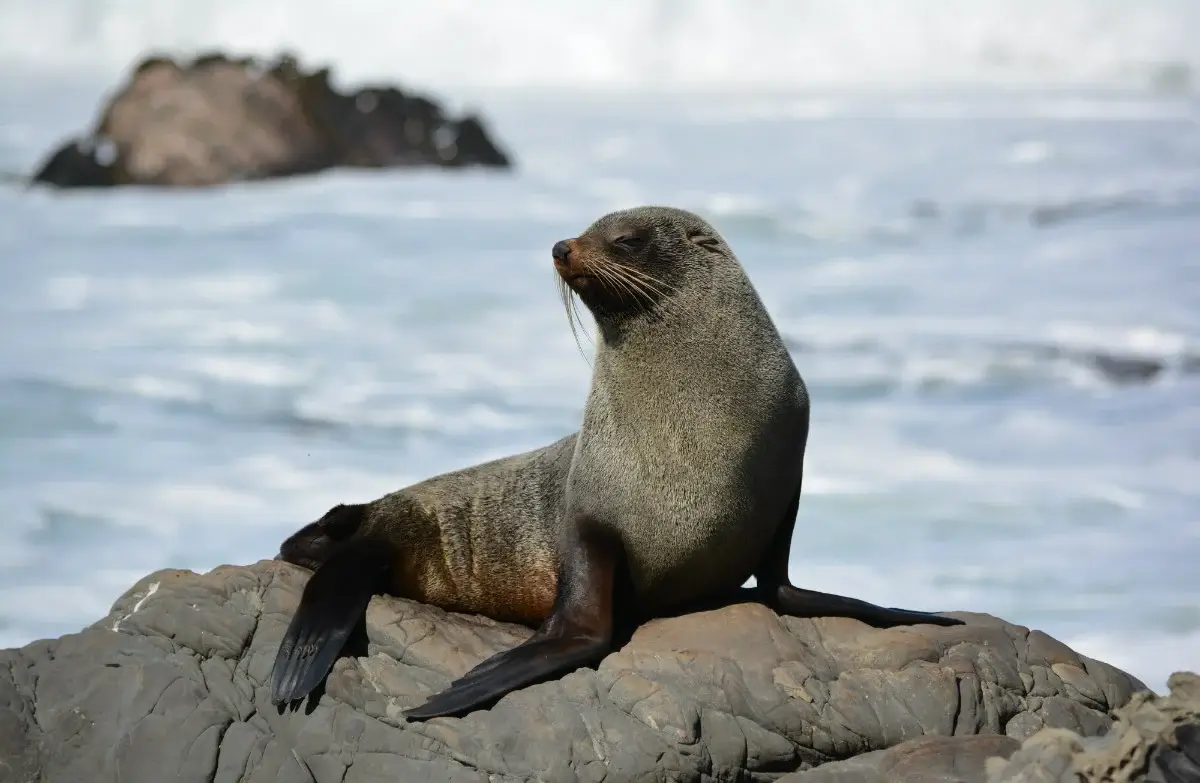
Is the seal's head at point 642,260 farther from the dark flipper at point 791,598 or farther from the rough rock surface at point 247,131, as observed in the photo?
the rough rock surface at point 247,131

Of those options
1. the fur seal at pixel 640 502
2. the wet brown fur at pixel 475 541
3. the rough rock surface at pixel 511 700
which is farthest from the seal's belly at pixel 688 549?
the wet brown fur at pixel 475 541

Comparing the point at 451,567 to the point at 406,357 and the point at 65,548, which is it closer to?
the point at 65,548

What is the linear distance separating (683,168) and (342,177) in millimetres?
A: 3120

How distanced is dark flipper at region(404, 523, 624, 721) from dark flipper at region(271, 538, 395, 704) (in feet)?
1.10

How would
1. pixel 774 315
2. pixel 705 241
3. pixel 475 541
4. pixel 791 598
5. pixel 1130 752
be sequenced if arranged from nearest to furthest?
pixel 1130 752 → pixel 791 598 → pixel 705 241 → pixel 475 541 → pixel 774 315

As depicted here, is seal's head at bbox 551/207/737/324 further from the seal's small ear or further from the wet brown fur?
the wet brown fur

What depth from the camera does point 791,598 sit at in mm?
4754

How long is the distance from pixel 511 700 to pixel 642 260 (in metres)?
1.42

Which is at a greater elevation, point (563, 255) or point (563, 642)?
point (563, 255)

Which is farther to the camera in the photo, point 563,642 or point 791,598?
point 791,598

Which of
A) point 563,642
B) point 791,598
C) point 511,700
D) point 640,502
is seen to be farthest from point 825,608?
point 511,700

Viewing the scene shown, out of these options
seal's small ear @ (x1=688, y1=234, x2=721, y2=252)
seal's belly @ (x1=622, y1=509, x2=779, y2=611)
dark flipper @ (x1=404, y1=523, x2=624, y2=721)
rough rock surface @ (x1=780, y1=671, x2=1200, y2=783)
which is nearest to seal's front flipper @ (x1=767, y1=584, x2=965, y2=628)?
seal's belly @ (x1=622, y1=509, x2=779, y2=611)

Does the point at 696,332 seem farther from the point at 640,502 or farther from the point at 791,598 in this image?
the point at 791,598

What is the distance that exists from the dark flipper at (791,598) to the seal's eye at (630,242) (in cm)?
90
